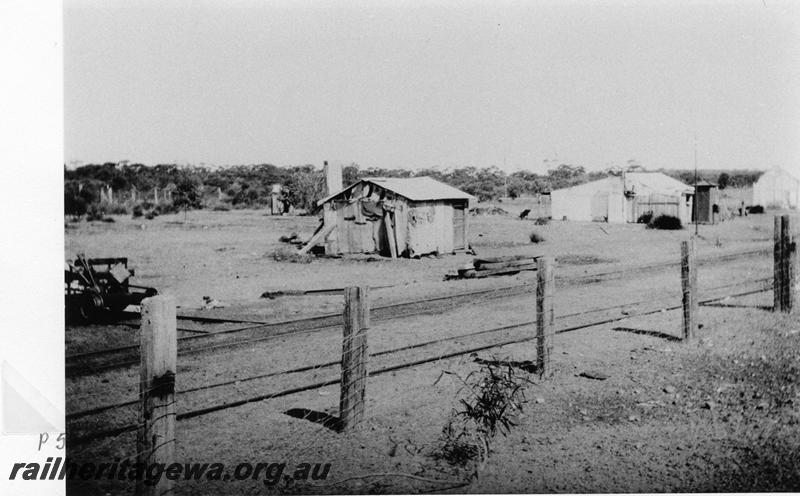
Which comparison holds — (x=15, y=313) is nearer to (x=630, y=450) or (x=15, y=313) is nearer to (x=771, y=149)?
(x=630, y=450)

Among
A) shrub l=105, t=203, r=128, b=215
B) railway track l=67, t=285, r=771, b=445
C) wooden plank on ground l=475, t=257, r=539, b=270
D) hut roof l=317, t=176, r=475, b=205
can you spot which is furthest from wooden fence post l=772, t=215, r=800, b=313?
shrub l=105, t=203, r=128, b=215

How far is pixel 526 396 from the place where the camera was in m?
6.75

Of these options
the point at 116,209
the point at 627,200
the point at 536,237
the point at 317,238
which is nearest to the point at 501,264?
the point at 536,237

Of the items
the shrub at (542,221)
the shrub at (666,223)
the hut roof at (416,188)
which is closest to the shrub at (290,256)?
the hut roof at (416,188)

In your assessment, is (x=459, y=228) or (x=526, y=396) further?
(x=459, y=228)

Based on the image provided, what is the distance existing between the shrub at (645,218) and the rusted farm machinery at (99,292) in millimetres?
18371

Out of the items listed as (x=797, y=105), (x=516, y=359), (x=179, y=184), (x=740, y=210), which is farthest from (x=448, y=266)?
(x=740, y=210)

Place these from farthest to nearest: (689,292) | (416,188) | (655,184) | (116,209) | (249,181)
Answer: (655,184), (416,188), (249,181), (116,209), (689,292)

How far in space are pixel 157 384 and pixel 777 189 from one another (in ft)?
43.8

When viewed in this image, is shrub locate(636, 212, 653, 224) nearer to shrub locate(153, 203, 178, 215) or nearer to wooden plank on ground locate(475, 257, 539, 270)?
wooden plank on ground locate(475, 257, 539, 270)

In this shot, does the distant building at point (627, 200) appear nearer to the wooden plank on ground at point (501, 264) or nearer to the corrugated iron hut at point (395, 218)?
the corrugated iron hut at point (395, 218)

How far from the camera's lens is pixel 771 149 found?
27.5 ft

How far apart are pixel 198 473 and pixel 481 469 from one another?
7.84 feet

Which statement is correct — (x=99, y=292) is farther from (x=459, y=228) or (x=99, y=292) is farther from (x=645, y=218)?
(x=645, y=218)
